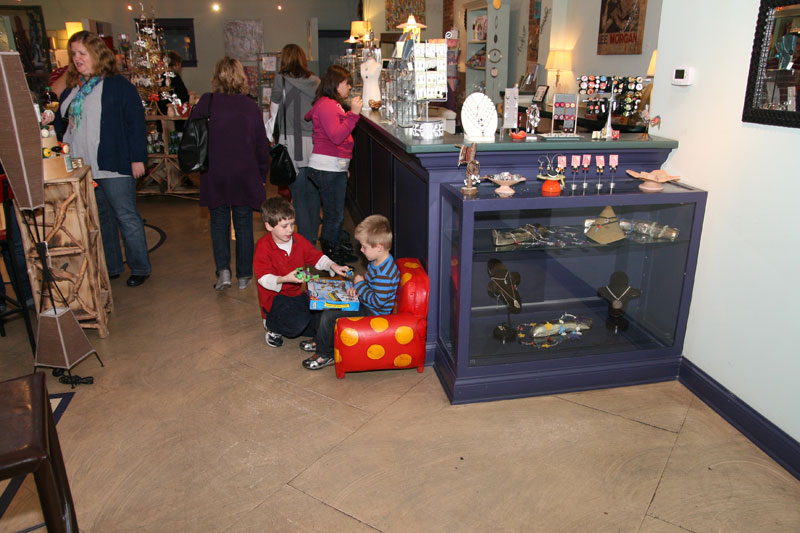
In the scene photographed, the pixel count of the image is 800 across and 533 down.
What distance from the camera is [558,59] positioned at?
23.2 ft

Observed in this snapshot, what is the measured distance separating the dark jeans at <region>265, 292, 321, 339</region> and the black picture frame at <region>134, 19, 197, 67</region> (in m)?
10.9

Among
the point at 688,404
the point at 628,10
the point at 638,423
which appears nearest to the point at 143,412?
the point at 638,423

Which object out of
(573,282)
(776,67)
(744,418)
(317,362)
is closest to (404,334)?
(317,362)

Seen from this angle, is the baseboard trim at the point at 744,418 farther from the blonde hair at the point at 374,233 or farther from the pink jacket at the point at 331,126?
the pink jacket at the point at 331,126

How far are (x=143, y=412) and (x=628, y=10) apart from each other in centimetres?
584

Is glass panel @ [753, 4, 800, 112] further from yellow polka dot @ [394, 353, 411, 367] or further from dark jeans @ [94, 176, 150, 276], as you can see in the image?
dark jeans @ [94, 176, 150, 276]

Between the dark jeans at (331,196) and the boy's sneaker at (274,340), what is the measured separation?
4.60ft

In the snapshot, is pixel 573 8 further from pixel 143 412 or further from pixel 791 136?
pixel 143 412

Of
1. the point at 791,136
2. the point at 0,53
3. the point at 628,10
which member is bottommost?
the point at 791,136

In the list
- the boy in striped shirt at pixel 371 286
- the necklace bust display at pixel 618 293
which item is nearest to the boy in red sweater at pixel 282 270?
the boy in striped shirt at pixel 371 286

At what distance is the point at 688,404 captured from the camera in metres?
2.90

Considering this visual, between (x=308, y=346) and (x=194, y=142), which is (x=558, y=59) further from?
(x=308, y=346)

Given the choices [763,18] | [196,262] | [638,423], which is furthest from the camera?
[196,262]

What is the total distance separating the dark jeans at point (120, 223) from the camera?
4172 mm
